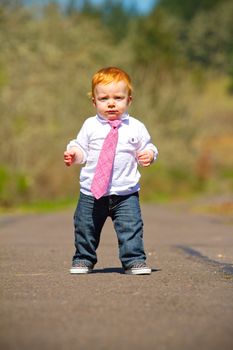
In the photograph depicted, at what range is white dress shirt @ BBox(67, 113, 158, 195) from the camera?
A: 307 inches

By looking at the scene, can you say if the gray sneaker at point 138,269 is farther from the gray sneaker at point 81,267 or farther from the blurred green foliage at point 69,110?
the blurred green foliage at point 69,110

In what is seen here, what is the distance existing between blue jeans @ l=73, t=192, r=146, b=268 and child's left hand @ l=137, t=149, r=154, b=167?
304 millimetres

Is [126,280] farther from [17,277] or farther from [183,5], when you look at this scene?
[183,5]

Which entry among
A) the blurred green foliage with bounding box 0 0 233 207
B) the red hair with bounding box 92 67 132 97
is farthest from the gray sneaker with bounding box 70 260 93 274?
the blurred green foliage with bounding box 0 0 233 207

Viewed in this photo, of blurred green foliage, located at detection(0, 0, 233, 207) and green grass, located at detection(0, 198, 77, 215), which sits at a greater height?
blurred green foliage, located at detection(0, 0, 233, 207)

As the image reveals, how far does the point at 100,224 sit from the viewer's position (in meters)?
7.93

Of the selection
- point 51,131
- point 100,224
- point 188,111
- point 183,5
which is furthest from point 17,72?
point 183,5

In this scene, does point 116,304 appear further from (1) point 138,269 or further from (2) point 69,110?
(2) point 69,110

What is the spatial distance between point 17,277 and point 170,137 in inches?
1630

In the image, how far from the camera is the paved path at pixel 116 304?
14.2 ft

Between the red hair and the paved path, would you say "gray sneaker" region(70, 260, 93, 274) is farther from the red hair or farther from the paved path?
the red hair

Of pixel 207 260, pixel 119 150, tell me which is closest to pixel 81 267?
pixel 119 150

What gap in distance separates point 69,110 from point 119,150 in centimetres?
3057

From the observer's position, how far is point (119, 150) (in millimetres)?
7840
